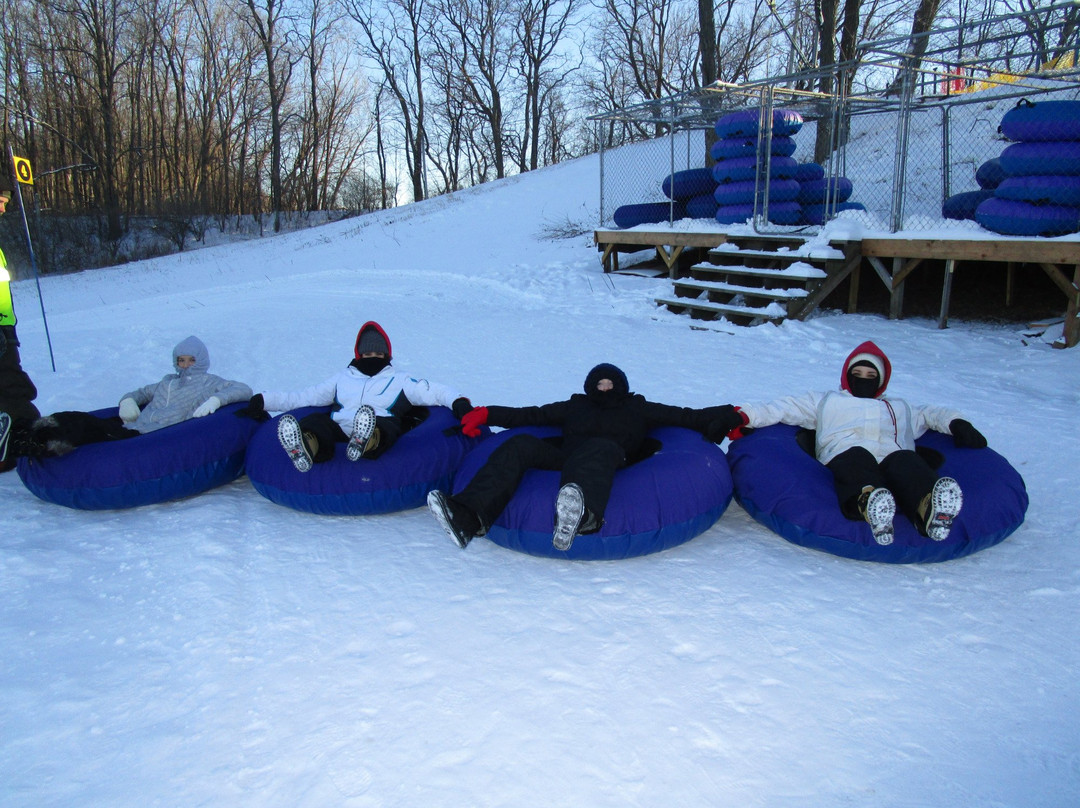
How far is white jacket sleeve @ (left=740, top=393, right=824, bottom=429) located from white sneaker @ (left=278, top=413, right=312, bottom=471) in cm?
213

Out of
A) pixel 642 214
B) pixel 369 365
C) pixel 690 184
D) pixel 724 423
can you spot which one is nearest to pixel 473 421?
pixel 369 365

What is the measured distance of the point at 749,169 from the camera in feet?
28.5

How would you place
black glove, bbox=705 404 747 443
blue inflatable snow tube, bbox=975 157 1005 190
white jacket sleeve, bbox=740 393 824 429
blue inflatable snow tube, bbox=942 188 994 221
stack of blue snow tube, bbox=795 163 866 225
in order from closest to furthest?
black glove, bbox=705 404 747 443
white jacket sleeve, bbox=740 393 824 429
blue inflatable snow tube, bbox=975 157 1005 190
blue inflatable snow tube, bbox=942 188 994 221
stack of blue snow tube, bbox=795 163 866 225

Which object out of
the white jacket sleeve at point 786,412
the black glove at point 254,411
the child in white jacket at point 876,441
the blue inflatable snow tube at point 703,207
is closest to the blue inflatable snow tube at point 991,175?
the blue inflatable snow tube at point 703,207

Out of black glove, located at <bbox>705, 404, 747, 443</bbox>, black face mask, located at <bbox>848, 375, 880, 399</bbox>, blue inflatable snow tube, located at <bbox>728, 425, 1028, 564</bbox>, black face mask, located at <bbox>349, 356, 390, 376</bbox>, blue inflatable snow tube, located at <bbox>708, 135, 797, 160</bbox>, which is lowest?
blue inflatable snow tube, located at <bbox>728, 425, 1028, 564</bbox>

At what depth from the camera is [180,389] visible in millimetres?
4277

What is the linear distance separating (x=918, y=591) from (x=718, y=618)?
32.6 inches

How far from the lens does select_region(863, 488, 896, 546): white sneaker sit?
278cm

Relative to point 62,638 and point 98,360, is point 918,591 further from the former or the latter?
point 98,360

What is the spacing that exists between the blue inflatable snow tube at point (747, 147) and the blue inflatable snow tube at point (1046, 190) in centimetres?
257

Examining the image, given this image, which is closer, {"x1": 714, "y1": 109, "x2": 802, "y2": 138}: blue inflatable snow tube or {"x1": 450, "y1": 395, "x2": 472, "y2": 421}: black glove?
{"x1": 450, "y1": 395, "x2": 472, "y2": 421}: black glove

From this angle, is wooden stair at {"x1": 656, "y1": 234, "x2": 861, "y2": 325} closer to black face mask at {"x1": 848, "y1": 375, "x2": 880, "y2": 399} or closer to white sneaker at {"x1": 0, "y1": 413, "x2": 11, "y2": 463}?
black face mask at {"x1": 848, "y1": 375, "x2": 880, "y2": 399}

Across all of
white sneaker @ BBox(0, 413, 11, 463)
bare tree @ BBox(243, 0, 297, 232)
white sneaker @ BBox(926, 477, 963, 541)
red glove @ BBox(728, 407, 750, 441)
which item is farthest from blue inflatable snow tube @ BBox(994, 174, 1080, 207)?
bare tree @ BBox(243, 0, 297, 232)

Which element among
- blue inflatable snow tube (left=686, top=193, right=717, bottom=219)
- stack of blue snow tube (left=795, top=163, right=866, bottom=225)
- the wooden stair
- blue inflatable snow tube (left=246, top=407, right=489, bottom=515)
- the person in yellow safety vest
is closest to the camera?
blue inflatable snow tube (left=246, top=407, right=489, bottom=515)
